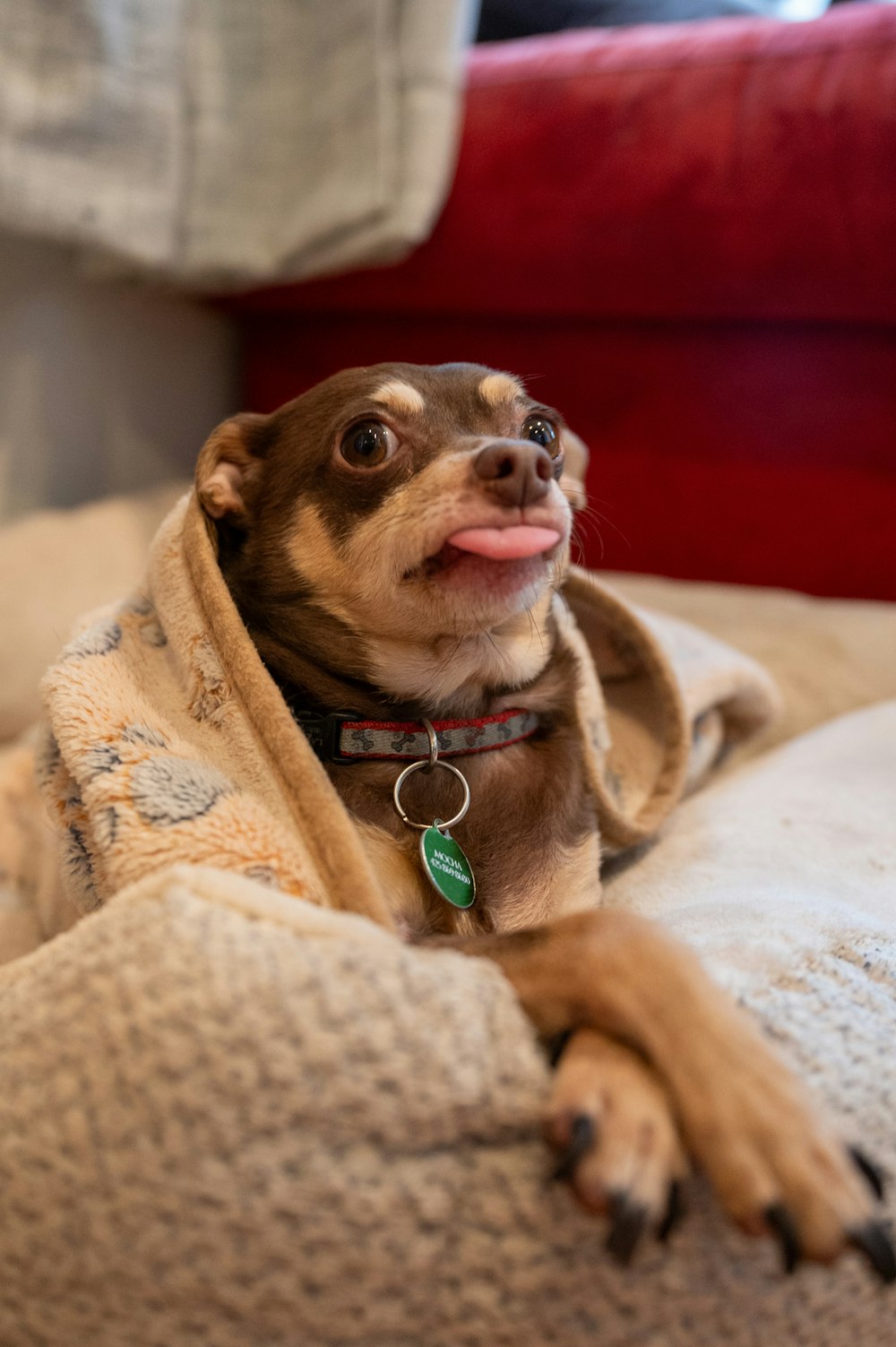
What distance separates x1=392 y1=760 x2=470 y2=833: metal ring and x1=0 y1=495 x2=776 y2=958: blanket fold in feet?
0.44

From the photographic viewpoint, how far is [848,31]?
225cm

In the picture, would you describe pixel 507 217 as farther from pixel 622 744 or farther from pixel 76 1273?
pixel 76 1273

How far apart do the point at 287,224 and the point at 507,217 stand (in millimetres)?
562

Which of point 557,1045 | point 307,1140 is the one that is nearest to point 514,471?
point 557,1045

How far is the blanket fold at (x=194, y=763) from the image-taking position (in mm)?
1068

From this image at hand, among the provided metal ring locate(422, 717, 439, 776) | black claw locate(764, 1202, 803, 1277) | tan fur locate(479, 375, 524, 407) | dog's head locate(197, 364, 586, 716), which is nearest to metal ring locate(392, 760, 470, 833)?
metal ring locate(422, 717, 439, 776)

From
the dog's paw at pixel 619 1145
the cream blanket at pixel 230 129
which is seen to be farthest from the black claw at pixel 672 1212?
the cream blanket at pixel 230 129

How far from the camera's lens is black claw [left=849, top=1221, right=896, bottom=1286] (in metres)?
0.76

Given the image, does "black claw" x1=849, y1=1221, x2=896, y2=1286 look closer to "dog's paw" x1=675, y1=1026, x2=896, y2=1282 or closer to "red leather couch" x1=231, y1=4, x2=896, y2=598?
"dog's paw" x1=675, y1=1026, x2=896, y2=1282

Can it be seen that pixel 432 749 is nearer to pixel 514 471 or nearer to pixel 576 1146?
pixel 514 471

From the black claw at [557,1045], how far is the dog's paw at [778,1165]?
0.36 feet

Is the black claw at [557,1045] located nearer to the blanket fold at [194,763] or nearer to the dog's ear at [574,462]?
the blanket fold at [194,763]

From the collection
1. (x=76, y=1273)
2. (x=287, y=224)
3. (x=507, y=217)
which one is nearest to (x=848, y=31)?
(x=507, y=217)

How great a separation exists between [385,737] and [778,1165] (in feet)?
2.30
